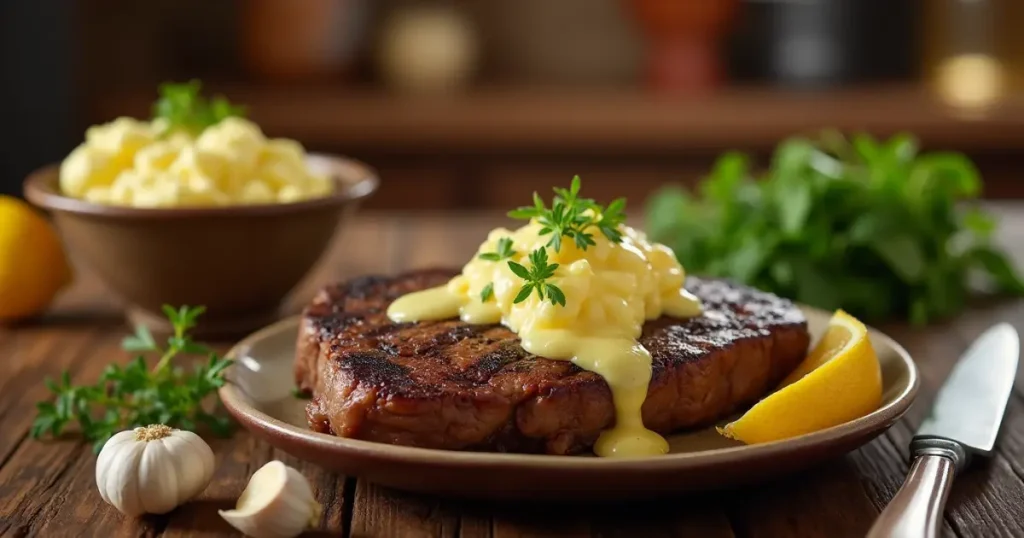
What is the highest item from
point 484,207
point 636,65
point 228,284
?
point 228,284

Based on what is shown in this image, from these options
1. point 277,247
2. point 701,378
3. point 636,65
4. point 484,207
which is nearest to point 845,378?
point 701,378

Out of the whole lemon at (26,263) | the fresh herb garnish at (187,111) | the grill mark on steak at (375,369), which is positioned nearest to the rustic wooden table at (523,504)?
the grill mark on steak at (375,369)

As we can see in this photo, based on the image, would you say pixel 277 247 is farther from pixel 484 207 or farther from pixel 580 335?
pixel 484 207


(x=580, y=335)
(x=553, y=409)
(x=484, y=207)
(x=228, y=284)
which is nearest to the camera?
(x=553, y=409)

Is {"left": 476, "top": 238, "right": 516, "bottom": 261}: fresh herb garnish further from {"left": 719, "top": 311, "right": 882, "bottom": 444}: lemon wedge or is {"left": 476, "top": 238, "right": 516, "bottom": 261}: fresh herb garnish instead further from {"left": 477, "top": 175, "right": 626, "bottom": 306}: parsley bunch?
{"left": 719, "top": 311, "right": 882, "bottom": 444}: lemon wedge

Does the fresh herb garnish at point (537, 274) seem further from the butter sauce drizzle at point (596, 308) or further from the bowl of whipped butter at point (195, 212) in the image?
the bowl of whipped butter at point (195, 212)

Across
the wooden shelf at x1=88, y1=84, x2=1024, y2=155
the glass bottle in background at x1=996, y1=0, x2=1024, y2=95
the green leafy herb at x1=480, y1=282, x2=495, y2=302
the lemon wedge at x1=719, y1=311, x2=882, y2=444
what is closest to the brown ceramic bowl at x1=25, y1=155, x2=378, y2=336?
the green leafy herb at x1=480, y1=282, x2=495, y2=302

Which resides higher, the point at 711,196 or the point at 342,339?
the point at 342,339
